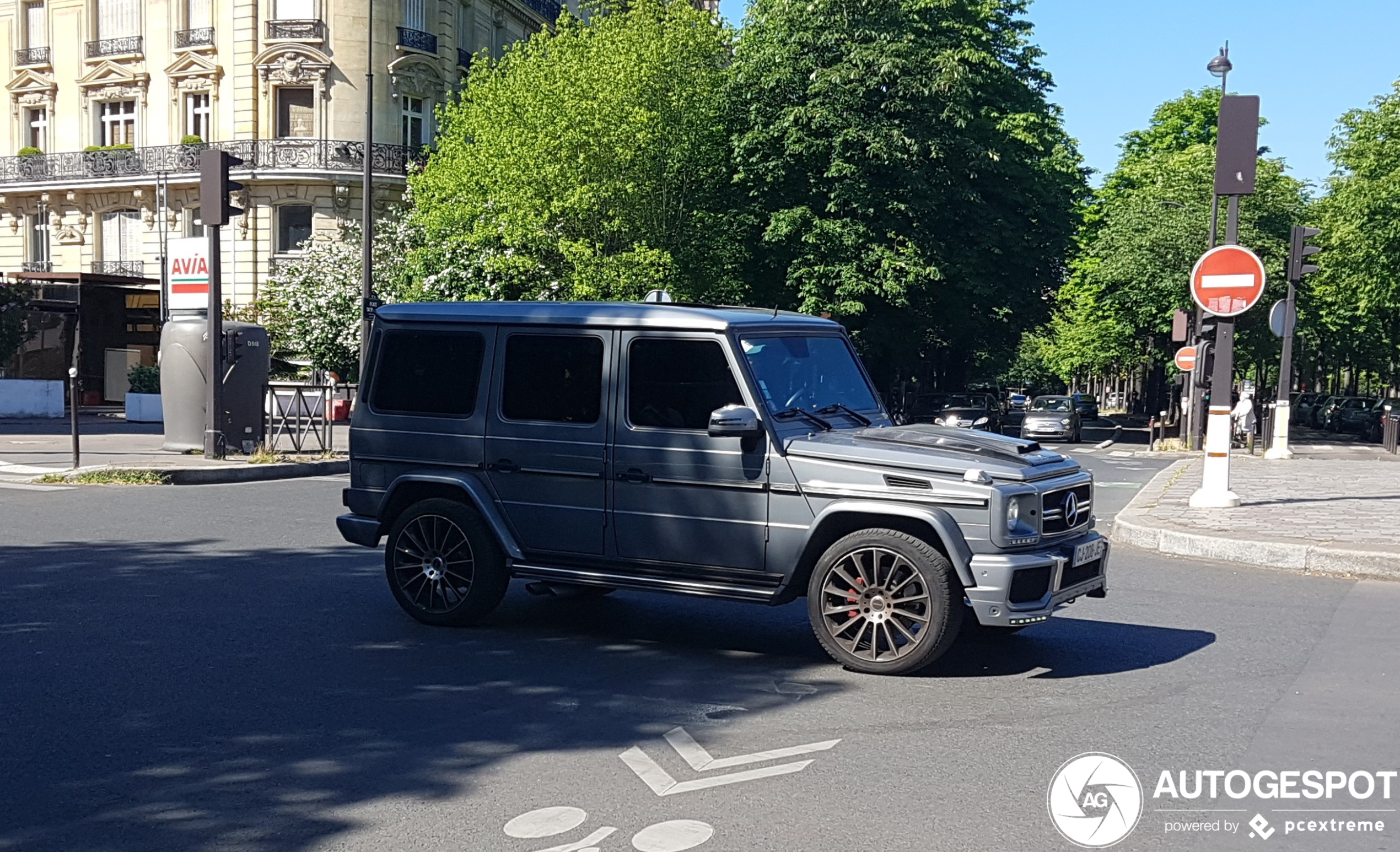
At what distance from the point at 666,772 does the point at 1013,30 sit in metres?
38.7

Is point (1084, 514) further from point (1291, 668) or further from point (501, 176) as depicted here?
point (501, 176)

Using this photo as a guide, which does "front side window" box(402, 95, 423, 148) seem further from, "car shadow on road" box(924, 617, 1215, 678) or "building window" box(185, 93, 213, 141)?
"car shadow on road" box(924, 617, 1215, 678)

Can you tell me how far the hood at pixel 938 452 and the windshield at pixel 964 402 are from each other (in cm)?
3000

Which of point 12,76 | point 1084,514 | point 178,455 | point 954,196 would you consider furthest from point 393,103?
point 1084,514

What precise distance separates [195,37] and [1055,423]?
30.4m

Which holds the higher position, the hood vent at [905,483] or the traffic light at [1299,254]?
the traffic light at [1299,254]

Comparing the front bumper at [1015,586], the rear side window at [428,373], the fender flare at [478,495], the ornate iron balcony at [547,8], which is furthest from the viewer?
the ornate iron balcony at [547,8]

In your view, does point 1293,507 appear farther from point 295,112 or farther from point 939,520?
point 295,112

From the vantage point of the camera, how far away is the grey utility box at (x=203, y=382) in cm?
2055

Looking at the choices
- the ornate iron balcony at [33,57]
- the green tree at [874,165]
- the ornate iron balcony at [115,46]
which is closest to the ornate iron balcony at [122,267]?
the ornate iron balcony at [115,46]

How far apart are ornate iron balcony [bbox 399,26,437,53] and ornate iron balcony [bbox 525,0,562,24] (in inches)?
323

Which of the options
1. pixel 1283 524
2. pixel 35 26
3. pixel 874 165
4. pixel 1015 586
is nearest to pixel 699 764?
pixel 1015 586

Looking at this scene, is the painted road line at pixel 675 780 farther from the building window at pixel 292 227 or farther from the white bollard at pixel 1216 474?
the building window at pixel 292 227

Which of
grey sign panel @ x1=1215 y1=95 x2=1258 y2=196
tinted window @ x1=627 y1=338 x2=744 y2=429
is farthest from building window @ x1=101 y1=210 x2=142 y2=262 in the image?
tinted window @ x1=627 y1=338 x2=744 y2=429
